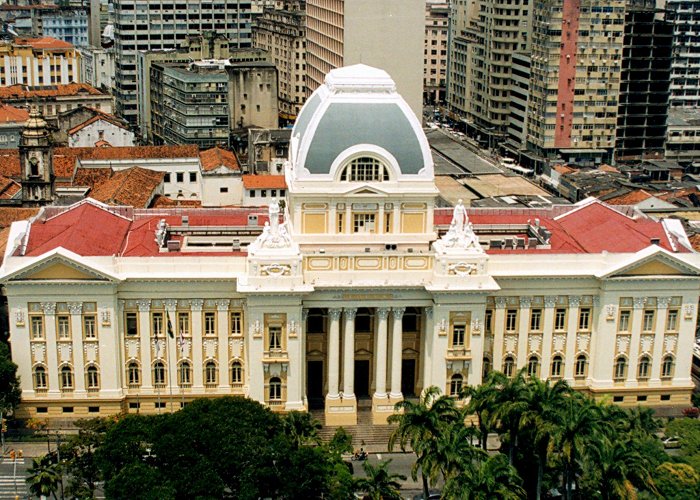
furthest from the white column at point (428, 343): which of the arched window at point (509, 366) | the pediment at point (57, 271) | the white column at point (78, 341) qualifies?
the white column at point (78, 341)

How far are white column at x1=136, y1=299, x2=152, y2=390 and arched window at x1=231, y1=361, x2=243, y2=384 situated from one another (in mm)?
6345

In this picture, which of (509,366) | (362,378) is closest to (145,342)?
(362,378)

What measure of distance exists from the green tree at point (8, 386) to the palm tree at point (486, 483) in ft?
136

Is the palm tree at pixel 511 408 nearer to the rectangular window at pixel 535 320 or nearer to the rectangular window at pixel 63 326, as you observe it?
the rectangular window at pixel 535 320

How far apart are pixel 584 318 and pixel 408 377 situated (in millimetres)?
16976

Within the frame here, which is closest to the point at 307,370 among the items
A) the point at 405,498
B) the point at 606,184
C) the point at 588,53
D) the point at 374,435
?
the point at 374,435

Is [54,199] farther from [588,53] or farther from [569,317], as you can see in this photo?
[588,53]

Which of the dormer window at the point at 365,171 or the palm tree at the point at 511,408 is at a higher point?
the dormer window at the point at 365,171

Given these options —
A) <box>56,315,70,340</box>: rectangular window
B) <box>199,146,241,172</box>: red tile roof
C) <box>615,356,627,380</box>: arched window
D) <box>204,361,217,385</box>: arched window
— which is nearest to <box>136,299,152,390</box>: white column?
<box>204,361,217,385</box>: arched window

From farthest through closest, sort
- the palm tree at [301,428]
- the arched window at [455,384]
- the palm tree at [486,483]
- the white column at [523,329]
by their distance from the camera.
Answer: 1. the white column at [523,329]
2. the arched window at [455,384]
3. the palm tree at [301,428]
4. the palm tree at [486,483]

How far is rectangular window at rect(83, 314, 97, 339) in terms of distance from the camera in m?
98.1

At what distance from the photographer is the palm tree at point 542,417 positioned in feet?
261

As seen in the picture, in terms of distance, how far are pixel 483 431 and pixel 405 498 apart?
9.18 meters

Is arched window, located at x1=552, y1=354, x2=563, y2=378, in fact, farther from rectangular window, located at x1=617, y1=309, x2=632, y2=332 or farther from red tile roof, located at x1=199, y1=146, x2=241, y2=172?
red tile roof, located at x1=199, y1=146, x2=241, y2=172
